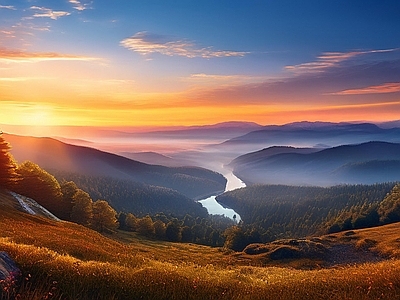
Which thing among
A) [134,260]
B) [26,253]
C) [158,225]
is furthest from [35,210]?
[158,225]

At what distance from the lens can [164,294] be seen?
38.1 ft

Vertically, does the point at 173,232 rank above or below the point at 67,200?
below

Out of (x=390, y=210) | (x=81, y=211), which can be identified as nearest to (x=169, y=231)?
(x=81, y=211)

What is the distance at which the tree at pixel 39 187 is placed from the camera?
8062 cm

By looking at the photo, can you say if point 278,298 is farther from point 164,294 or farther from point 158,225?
point 158,225

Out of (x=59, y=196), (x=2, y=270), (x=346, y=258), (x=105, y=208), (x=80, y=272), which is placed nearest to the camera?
(x=2, y=270)

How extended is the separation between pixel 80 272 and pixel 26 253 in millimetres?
2852

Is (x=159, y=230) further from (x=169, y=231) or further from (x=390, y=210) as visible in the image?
(x=390, y=210)

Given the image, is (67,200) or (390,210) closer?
(67,200)

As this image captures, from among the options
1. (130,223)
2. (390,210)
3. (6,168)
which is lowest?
(130,223)

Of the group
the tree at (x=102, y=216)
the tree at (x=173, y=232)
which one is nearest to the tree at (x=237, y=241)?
the tree at (x=173, y=232)

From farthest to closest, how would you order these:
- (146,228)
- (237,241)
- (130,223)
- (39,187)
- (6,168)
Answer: (130,223)
(146,228)
(237,241)
(39,187)
(6,168)

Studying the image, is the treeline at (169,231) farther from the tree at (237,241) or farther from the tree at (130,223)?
the tree at (237,241)

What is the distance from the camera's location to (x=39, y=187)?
8206cm
